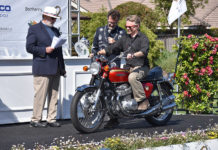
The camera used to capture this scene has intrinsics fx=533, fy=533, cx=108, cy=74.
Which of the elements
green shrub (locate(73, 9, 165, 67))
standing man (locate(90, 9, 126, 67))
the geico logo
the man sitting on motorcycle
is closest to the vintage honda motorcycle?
the man sitting on motorcycle

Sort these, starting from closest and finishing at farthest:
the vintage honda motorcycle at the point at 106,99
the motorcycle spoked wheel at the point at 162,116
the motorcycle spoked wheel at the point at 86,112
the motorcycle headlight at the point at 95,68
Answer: the motorcycle spoked wheel at the point at 86,112
the vintage honda motorcycle at the point at 106,99
the motorcycle headlight at the point at 95,68
the motorcycle spoked wheel at the point at 162,116

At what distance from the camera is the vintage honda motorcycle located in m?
8.19

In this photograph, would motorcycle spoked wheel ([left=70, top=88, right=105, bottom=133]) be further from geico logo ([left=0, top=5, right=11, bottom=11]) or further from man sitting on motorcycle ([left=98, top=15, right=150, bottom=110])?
geico logo ([left=0, top=5, right=11, bottom=11])

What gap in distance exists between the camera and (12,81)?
9500 millimetres

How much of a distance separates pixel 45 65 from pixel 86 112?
118 cm

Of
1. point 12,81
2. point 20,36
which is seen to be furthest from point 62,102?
point 20,36

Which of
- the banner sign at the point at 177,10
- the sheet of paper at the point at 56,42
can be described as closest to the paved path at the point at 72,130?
the sheet of paper at the point at 56,42

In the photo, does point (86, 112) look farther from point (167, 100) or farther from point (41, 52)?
point (167, 100)

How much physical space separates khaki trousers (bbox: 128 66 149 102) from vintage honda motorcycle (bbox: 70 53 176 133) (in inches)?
3.9

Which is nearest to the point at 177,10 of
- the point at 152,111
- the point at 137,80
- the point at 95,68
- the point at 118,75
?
the point at 152,111

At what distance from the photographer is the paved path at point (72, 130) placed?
7.69m

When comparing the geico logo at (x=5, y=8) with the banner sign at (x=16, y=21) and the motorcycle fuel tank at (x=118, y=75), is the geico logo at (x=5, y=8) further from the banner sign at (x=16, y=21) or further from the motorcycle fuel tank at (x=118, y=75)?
the motorcycle fuel tank at (x=118, y=75)

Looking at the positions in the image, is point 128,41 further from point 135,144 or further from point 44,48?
point 135,144

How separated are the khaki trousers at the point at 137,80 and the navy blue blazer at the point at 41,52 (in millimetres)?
1302
